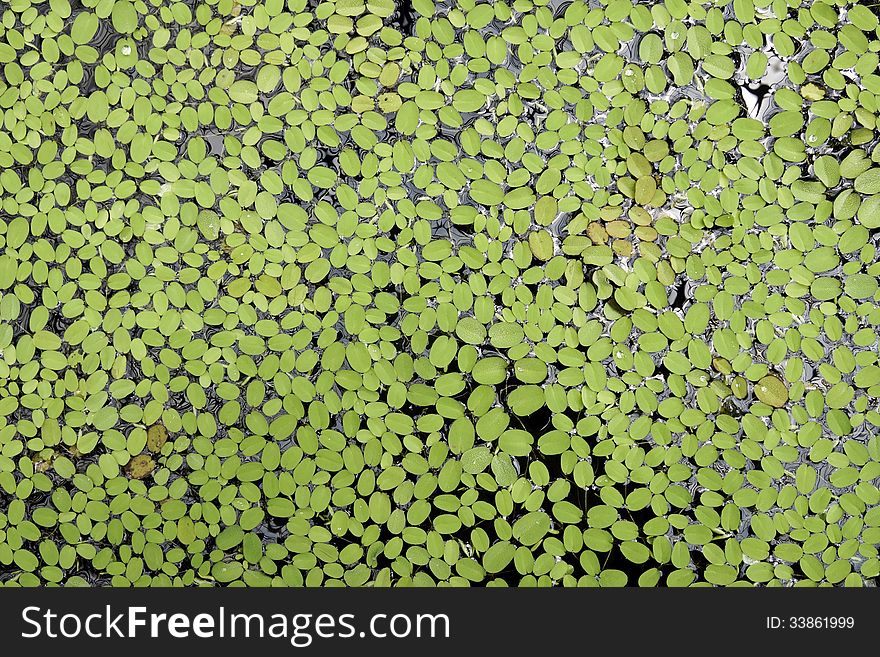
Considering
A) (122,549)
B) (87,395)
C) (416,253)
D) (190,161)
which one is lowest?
(122,549)

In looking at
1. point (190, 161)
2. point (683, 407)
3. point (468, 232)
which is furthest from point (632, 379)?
point (190, 161)

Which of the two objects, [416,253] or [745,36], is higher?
[745,36]

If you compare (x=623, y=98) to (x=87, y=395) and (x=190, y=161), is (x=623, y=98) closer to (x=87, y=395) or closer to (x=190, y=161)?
(x=190, y=161)

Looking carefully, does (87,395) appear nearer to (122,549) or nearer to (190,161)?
(122,549)
